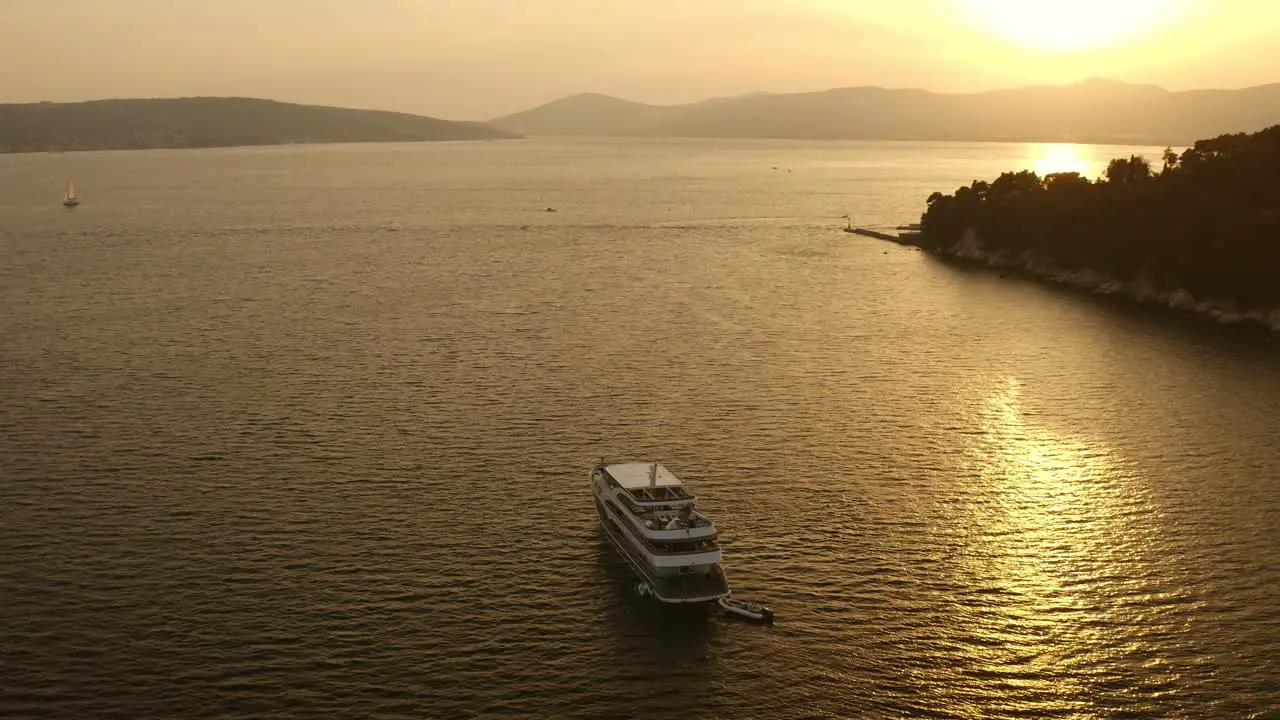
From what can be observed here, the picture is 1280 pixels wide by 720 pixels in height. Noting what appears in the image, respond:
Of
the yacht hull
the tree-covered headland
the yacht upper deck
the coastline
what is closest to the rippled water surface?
the yacht hull

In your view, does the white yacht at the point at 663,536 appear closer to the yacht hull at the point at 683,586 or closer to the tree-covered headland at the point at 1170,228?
the yacht hull at the point at 683,586

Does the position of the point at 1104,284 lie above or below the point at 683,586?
above

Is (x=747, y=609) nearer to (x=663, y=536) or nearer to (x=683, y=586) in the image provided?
(x=683, y=586)

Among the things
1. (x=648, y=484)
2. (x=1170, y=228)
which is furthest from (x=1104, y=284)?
(x=648, y=484)

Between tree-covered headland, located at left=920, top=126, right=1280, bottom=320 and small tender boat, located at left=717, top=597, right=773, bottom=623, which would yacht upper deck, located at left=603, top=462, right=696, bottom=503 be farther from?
tree-covered headland, located at left=920, top=126, right=1280, bottom=320

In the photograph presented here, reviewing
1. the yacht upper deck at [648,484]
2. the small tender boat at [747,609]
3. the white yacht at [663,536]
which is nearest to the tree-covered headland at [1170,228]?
the yacht upper deck at [648,484]

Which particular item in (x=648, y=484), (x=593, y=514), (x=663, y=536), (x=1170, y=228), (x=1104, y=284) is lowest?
(x=593, y=514)
